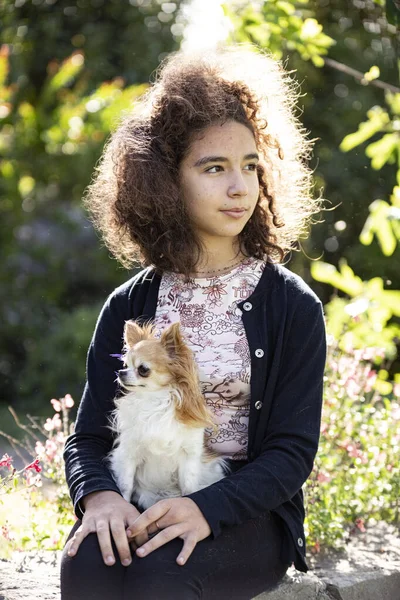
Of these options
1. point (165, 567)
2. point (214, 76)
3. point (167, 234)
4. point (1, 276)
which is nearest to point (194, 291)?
point (167, 234)

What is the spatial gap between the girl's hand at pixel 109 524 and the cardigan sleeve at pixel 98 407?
0.33 feet

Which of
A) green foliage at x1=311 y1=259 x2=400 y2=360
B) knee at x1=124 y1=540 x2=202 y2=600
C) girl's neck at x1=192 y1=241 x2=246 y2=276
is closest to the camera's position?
knee at x1=124 y1=540 x2=202 y2=600

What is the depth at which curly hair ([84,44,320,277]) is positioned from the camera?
2.65 meters

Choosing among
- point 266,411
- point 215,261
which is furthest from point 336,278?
point 266,411

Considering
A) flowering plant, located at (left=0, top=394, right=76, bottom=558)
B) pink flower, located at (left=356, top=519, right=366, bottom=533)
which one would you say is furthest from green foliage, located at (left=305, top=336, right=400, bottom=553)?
flowering plant, located at (left=0, top=394, right=76, bottom=558)

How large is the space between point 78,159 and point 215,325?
631 cm

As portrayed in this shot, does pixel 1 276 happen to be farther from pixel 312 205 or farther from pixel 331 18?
pixel 312 205

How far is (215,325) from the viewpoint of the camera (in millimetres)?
2605

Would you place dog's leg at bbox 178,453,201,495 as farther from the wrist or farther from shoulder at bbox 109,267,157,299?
shoulder at bbox 109,267,157,299

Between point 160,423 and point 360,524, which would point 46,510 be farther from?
point 160,423

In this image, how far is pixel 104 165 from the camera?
9.69ft

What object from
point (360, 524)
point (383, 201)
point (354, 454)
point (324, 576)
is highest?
point (383, 201)

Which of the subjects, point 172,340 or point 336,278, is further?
point 336,278

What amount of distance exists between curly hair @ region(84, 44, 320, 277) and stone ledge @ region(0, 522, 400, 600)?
1.06 m
